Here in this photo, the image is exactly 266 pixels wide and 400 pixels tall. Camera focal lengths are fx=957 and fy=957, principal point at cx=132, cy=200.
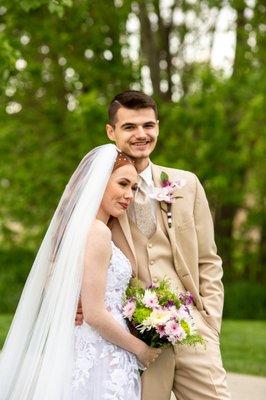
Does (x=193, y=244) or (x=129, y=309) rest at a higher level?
(x=193, y=244)

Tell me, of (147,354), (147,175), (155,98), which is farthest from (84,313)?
(155,98)

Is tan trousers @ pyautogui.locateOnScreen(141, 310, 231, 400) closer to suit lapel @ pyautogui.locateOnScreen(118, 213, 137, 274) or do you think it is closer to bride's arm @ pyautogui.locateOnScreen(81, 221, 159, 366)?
bride's arm @ pyautogui.locateOnScreen(81, 221, 159, 366)

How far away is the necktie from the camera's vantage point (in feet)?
16.1

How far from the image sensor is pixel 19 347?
4781mm

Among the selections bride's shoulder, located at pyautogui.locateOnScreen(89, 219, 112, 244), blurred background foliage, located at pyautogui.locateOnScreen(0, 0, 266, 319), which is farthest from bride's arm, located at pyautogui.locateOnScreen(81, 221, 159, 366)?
blurred background foliage, located at pyautogui.locateOnScreen(0, 0, 266, 319)

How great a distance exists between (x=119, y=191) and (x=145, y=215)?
11.6 inches

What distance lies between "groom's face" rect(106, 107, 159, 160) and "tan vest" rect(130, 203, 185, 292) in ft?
Answer: 1.24

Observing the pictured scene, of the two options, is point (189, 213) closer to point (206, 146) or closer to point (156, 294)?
point (156, 294)

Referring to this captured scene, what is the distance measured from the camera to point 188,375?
480cm

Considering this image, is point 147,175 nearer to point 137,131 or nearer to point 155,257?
point 137,131

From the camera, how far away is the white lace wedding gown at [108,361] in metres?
4.58

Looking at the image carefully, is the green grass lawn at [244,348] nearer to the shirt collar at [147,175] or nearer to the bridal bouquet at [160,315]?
the shirt collar at [147,175]

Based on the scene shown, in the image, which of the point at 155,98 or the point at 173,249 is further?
the point at 155,98

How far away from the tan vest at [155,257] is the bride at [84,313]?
0.16 meters
